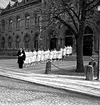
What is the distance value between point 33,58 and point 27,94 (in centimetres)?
1261

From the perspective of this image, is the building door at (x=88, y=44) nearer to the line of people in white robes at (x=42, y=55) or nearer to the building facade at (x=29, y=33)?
the building facade at (x=29, y=33)

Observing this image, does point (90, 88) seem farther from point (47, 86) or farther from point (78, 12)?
point (78, 12)

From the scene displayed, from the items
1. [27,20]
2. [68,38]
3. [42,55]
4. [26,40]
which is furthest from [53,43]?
[42,55]

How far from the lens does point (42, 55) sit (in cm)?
2159

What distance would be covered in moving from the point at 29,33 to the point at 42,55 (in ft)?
56.6

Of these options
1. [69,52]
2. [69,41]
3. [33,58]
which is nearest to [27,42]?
[69,41]

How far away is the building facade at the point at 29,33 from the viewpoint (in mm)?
26928

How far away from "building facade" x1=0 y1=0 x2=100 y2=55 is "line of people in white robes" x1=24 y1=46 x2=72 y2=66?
2.32m

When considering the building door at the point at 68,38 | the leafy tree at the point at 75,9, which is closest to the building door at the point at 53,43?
the building door at the point at 68,38

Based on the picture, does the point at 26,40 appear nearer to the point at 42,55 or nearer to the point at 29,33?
the point at 29,33

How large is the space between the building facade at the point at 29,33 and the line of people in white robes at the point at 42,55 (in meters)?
2.32

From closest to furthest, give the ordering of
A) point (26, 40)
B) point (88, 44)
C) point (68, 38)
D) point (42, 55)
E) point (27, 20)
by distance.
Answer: point (42, 55)
point (88, 44)
point (68, 38)
point (27, 20)
point (26, 40)

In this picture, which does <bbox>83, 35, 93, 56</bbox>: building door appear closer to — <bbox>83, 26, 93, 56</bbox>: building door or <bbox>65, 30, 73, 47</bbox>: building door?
<bbox>83, 26, 93, 56</bbox>: building door

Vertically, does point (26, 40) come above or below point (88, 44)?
above
